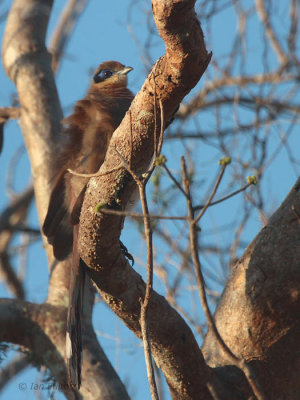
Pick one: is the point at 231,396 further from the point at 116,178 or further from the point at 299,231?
the point at 116,178

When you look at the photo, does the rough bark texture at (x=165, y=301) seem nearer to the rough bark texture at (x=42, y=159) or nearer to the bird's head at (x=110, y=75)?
the rough bark texture at (x=42, y=159)

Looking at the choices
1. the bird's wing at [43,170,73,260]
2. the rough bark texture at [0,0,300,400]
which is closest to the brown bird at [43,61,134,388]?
the bird's wing at [43,170,73,260]

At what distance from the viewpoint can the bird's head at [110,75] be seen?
505 centimetres

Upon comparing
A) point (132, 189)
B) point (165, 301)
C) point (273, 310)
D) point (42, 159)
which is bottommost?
point (273, 310)

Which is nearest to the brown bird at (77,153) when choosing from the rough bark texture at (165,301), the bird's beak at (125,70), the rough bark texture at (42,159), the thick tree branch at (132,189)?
the rough bark texture at (42,159)

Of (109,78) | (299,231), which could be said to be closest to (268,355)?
(299,231)

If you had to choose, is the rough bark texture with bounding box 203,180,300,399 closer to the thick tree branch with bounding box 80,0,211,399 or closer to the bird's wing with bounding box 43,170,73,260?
the thick tree branch with bounding box 80,0,211,399

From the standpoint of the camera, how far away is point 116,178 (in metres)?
2.59

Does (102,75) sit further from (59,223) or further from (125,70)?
(59,223)

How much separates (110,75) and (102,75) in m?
0.08

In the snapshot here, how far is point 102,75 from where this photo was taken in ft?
17.2

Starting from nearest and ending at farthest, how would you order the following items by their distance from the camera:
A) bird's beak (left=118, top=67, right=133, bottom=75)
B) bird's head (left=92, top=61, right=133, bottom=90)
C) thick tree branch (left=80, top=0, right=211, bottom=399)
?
thick tree branch (left=80, top=0, right=211, bottom=399), bird's head (left=92, top=61, right=133, bottom=90), bird's beak (left=118, top=67, right=133, bottom=75)

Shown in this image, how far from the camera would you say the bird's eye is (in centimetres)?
521

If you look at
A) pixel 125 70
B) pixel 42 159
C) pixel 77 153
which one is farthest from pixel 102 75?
pixel 77 153
